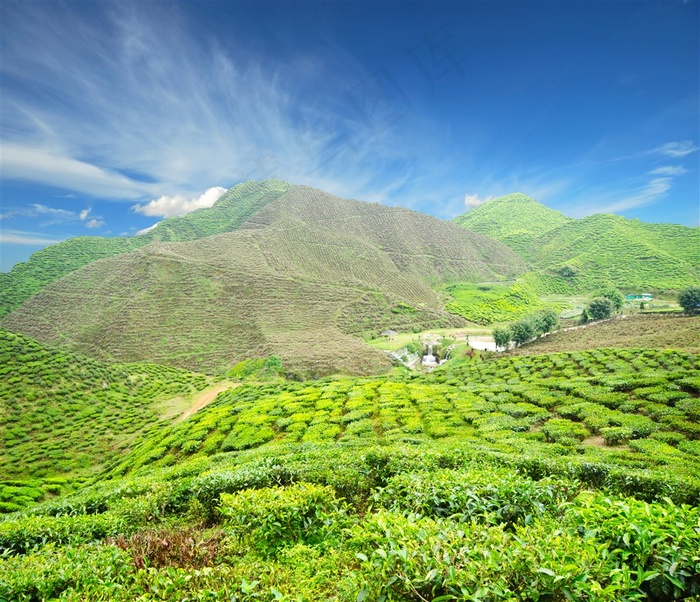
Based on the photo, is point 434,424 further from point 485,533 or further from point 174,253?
point 174,253

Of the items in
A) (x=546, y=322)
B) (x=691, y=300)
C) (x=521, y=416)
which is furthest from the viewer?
(x=546, y=322)

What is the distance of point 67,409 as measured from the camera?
45594 millimetres

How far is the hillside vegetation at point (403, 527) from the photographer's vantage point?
402cm

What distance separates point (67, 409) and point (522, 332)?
7752 cm

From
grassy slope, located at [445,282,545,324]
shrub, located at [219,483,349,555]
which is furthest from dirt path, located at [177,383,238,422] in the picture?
grassy slope, located at [445,282,545,324]

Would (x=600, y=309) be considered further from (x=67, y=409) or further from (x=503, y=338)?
(x=67, y=409)

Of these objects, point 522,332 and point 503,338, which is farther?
point 503,338

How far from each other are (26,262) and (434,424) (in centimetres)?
25524

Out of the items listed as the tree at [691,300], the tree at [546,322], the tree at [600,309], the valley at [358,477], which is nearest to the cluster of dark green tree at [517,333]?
the valley at [358,477]

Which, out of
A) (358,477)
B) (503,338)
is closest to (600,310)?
(503,338)

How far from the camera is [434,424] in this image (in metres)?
19.5

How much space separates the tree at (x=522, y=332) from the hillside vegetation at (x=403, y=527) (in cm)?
5358

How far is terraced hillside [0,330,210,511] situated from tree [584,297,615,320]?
94.6 m

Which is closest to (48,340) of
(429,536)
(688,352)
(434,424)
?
(434,424)
